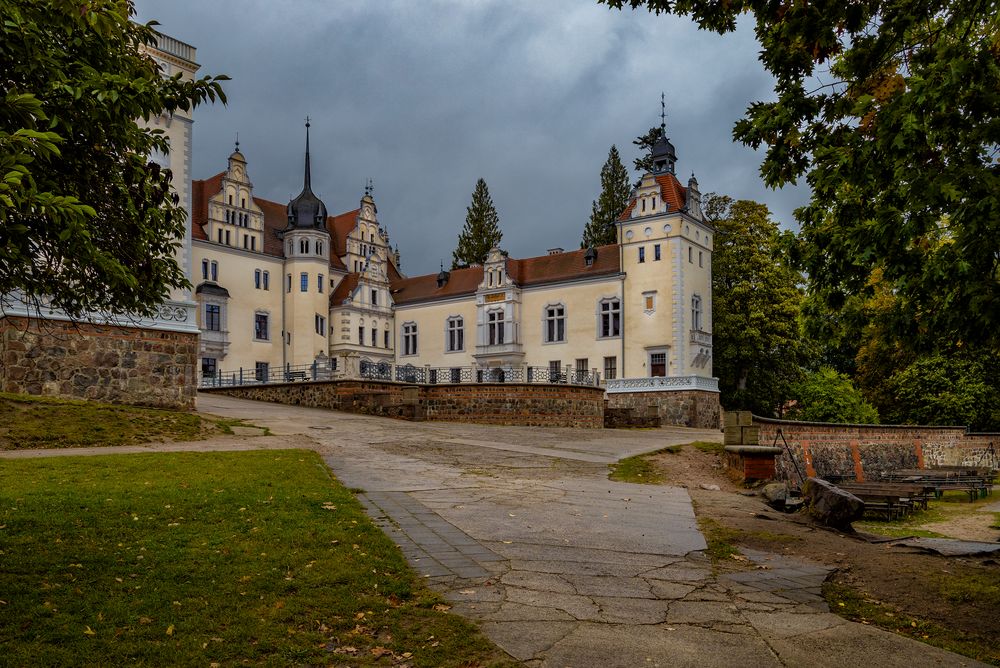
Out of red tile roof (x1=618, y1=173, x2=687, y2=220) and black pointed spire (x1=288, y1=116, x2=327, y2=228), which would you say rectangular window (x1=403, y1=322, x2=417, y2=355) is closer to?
black pointed spire (x1=288, y1=116, x2=327, y2=228)

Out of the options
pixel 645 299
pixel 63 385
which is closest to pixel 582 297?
pixel 645 299

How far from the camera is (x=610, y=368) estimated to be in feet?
157

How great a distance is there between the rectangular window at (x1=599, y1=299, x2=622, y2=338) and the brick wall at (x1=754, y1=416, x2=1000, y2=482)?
17693 millimetres

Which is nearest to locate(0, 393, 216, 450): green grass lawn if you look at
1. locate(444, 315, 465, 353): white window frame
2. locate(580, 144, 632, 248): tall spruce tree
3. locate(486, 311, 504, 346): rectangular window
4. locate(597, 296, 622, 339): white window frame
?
locate(597, 296, 622, 339): white window frame

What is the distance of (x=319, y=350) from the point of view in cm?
5369

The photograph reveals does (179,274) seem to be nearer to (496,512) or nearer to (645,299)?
(496,512)

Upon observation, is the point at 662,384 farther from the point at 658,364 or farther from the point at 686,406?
the point at 686,406

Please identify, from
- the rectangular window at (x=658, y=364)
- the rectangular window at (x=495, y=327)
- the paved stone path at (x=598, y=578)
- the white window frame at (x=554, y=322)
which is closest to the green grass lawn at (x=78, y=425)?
the paved stone path at (x=598, y=578)

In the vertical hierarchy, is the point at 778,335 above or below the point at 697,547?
above

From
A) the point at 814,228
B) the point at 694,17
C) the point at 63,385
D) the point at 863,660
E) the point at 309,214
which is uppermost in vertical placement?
the point at 309,214

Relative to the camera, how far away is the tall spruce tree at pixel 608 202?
216ft

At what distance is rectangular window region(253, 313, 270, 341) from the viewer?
5119 centimetres

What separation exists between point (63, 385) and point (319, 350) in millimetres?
32727

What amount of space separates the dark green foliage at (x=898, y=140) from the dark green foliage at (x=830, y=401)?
110 feet
